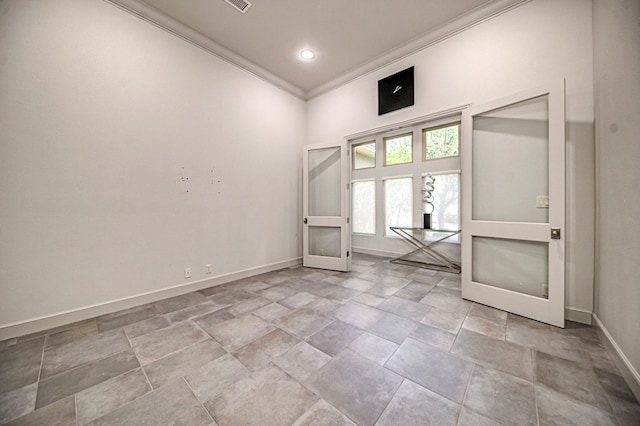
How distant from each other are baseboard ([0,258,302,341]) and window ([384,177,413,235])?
3.44 meters

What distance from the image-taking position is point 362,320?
2275 mm

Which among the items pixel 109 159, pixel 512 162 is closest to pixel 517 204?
pixel 512 162

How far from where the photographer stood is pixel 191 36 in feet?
10.0

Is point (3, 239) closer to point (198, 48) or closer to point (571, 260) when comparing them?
point (198, 48)

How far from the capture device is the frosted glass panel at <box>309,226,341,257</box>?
4.18 m

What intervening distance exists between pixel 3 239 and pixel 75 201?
545 mm

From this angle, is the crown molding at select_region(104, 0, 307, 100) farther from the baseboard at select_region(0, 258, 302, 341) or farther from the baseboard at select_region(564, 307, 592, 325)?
the baseboard at select_region(564, 307, 592, 325)

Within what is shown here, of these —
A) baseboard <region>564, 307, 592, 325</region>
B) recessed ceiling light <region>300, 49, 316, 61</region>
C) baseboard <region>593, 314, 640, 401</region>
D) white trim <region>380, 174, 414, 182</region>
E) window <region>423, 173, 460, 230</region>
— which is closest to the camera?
baseboard <region>593, 314, 640, 401</region>

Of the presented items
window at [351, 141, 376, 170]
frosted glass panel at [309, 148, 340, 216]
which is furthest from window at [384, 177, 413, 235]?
frosted glass panel at [309, 148, 340, 216]

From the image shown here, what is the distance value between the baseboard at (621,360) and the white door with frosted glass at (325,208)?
2823mm

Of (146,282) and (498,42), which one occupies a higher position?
(498,42)

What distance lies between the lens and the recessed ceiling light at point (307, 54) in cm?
346

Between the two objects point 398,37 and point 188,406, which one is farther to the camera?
point 398,37

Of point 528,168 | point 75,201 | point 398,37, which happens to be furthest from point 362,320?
point 398,37
